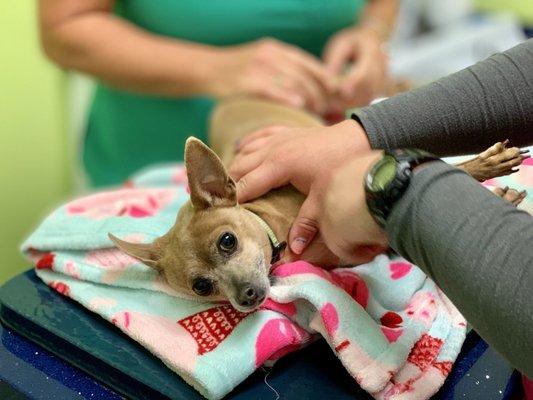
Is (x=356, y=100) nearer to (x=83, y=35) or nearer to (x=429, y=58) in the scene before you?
(x=83, y=35)

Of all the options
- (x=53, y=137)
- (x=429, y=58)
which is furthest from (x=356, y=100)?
(x=53, y=137)

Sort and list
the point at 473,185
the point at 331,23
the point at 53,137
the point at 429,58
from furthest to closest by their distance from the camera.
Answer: the point at 429,58
the point at 53,137
the point at 331,23
the point at 473,185

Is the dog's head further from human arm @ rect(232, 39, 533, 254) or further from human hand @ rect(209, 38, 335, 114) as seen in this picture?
human hand @ rect(209, 38, 335, 114)

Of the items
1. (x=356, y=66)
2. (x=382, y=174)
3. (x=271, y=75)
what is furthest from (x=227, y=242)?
(x=356, y=66)

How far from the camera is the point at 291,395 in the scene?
2.29ft

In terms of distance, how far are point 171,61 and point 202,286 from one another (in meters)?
0.64

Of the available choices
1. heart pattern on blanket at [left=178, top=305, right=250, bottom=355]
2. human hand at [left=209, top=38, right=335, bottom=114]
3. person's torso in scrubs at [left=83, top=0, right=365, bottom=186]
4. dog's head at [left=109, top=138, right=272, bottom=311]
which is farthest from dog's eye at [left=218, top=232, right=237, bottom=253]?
person's torso in scrubs at [left=83, top=0, right=365, bottom=186]

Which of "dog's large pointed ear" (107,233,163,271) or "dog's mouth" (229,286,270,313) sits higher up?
"dog's large pointed ear" (107,233,163,271)

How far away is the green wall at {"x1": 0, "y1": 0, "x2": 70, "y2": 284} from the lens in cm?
171

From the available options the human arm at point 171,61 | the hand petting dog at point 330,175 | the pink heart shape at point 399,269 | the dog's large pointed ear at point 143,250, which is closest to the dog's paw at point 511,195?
the hand petting dog at point 330,175

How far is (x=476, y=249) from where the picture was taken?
563 millimetres

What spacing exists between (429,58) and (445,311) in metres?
1.46

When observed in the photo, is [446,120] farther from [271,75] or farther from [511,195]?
[271,75]

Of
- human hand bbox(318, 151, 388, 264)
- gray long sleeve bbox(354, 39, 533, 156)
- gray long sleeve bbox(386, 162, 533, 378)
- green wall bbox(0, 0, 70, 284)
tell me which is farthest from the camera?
green wall bbox(0, 0, 70, 284)
